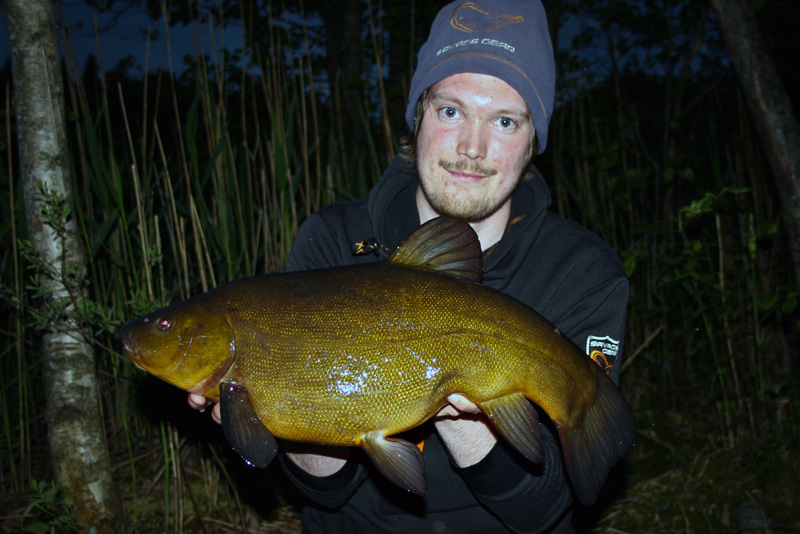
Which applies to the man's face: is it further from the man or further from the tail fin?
the tail fin

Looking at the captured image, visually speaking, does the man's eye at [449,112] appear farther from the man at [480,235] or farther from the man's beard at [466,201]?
the man's beard at [466,201]

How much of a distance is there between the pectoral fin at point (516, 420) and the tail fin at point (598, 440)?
84 millimetres

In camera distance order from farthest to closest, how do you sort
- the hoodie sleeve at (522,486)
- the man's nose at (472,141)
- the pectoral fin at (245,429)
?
the man's nose at (472,141)
the hoodie sleeve at (522,486)
the pectoral fin at (245,429)

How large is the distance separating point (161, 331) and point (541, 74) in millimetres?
1412

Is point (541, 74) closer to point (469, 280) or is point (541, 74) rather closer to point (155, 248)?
point (469, 280)

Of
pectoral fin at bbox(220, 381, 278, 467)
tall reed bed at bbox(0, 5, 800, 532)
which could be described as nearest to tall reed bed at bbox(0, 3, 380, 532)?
tall reed bed at bbox(0, 5, 800, 532)

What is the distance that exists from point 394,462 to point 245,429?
339 millimetres

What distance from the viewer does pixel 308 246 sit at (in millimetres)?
2168

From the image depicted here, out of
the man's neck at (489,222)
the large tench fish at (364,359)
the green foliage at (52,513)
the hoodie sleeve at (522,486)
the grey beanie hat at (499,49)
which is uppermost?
the grey beanie hat at (499,49)

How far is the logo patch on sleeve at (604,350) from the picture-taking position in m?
1.93

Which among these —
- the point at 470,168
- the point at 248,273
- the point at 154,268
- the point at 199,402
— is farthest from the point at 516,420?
the point at 154,268

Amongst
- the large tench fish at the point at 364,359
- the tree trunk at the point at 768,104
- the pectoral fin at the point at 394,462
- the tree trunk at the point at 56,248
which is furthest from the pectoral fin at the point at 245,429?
the tree trunk at the point at 768,104

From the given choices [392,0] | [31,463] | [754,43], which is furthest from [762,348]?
[392,0]

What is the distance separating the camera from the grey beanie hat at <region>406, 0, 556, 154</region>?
204 centimetres
